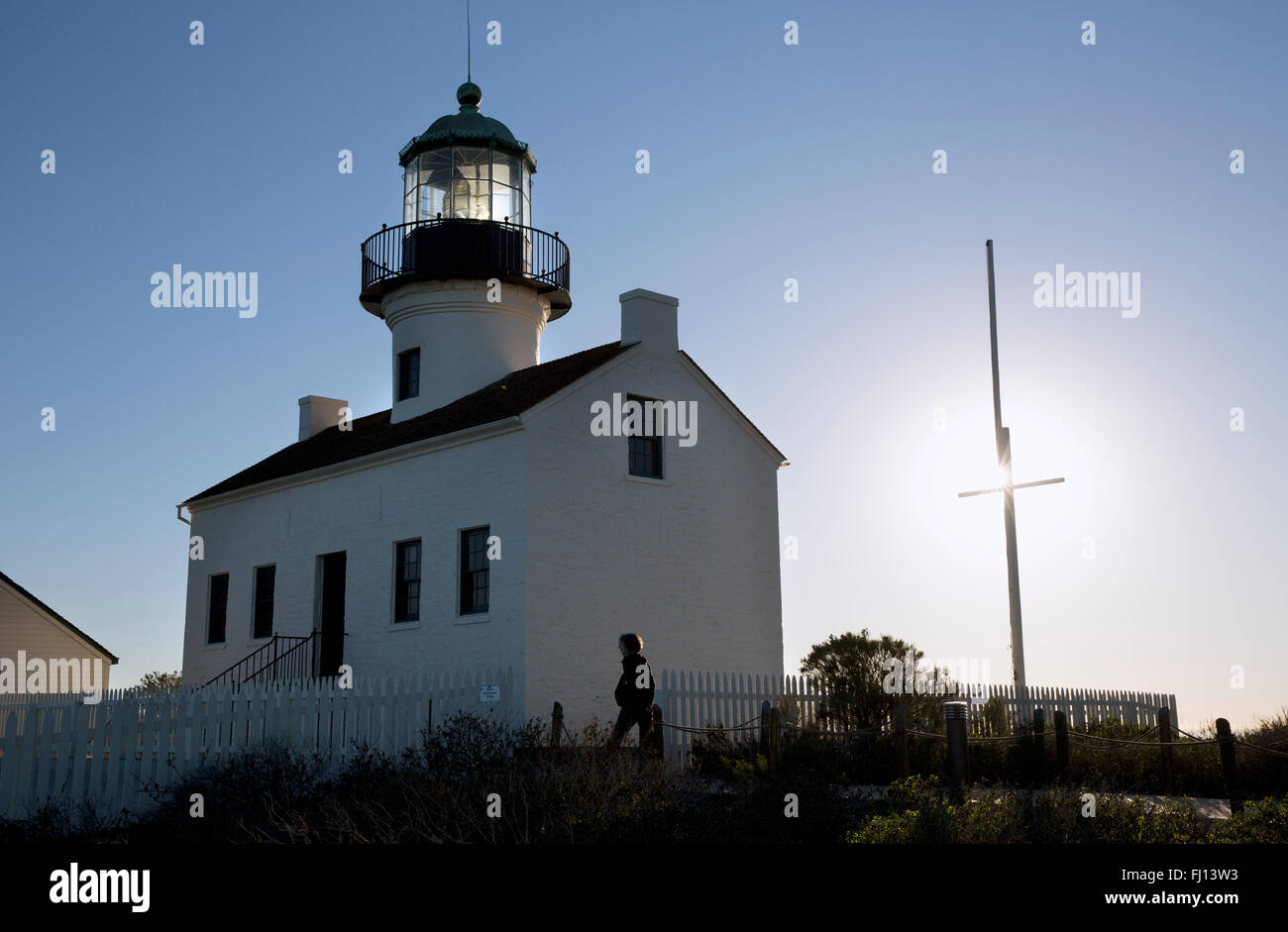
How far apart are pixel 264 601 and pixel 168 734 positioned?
9641mm

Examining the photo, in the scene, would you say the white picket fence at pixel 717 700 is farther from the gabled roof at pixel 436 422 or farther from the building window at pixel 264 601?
the building window at pixel 264 601

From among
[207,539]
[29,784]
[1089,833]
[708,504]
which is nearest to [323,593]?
[207,539]

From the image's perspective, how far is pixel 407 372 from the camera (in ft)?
74.8

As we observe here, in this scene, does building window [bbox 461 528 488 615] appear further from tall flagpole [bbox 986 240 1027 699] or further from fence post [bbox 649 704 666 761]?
tall flagpole [bbox 986 240 1027 699]

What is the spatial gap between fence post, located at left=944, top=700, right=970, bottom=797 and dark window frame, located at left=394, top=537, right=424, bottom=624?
9405 millimetres

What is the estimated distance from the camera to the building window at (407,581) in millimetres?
18844

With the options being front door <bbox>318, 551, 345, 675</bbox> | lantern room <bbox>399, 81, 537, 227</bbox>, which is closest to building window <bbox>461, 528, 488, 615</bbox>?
front door <bbox>318, 551, 345, 675</bbox>

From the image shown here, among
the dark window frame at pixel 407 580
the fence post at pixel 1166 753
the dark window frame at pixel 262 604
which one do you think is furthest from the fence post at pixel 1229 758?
the dark window frame at pixel 262 604

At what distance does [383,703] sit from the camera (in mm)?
14117

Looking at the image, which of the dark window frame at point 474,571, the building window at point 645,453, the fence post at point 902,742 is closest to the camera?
the fence post at point 902,742

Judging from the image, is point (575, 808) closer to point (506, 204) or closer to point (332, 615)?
point (332, 615)

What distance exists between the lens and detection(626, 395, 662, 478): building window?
61.1ft

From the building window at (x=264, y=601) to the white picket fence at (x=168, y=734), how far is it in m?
7.80
